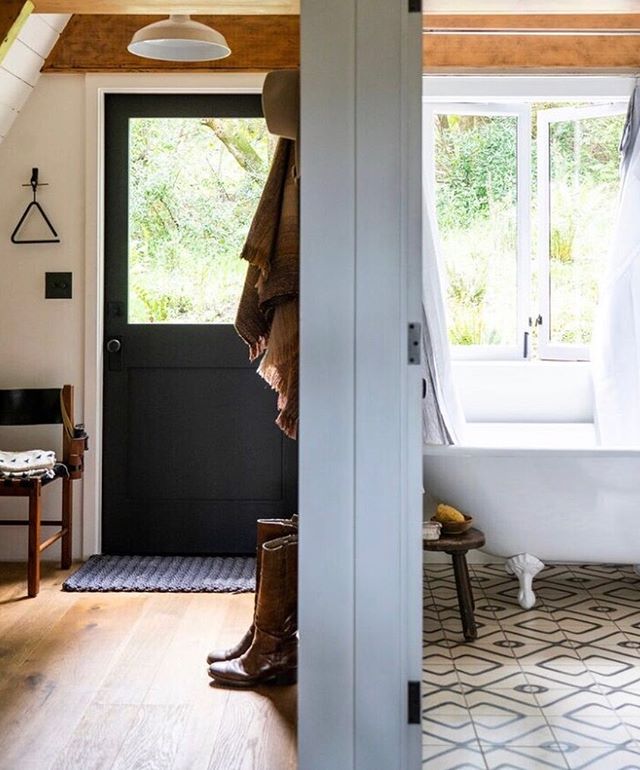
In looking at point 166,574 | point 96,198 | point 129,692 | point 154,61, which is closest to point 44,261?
point 96,198

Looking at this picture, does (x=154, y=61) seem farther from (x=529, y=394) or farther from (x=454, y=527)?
(x=454, y=527)

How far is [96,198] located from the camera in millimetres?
4492

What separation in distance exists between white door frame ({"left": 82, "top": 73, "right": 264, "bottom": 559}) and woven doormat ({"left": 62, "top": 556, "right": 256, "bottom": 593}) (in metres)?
0.25

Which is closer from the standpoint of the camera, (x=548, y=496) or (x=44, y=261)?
(x=548, y=496)

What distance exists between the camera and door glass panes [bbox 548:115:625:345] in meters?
4.68


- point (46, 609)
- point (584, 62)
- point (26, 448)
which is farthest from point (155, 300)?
point (584, 62)

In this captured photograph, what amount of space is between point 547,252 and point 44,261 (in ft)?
7.38

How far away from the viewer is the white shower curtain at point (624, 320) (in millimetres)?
4258

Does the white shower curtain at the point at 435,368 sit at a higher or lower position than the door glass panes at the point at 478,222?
lower

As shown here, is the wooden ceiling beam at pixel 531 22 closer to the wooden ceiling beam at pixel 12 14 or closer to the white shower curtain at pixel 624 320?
the white shower curtain at pixel 624 320

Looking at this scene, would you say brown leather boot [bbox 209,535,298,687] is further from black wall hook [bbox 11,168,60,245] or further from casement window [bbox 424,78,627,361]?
black wall hook [bbox 11,168,60,245]

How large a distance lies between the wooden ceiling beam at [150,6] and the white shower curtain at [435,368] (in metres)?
1.01

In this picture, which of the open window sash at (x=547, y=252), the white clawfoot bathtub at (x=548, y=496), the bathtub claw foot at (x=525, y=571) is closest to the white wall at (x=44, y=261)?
the white clawfoot bathtub at (x=548, y=496)

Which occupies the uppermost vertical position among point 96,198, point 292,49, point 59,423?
point 292,49
